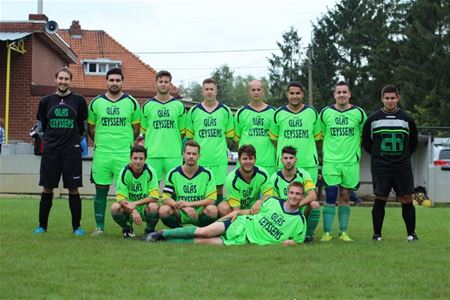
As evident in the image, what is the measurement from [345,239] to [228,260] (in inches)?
102

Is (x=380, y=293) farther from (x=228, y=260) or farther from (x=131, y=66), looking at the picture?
(x=131, y=66)

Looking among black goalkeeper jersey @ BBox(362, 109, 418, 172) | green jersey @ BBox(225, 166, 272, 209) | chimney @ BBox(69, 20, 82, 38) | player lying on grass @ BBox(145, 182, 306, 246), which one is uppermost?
chimney @ BBox(69, 20, 82, 38)

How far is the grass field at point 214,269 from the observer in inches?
226

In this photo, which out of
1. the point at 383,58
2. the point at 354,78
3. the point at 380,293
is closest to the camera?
the point at 380,293

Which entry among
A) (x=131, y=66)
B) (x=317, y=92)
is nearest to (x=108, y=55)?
(x=131, y=66)

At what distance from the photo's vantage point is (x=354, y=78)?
53.4 metres

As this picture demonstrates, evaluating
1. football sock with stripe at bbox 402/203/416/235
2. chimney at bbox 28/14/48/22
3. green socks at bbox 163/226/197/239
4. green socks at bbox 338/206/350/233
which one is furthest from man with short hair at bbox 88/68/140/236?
chimney at bbox 28/14/48/22

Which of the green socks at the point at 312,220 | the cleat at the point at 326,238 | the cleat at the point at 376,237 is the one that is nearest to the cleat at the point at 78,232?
the green socks at the point at 312,220

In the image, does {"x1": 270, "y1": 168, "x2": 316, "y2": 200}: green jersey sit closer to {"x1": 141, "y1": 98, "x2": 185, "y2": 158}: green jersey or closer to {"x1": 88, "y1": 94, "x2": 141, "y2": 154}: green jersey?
{"x1": 141, "y1": 98, "x2": 185, "y2": 158}: green jersey

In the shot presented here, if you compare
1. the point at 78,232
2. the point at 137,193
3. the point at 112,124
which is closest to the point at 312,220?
the point at 137,193

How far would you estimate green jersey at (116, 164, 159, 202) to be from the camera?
9.18 meters

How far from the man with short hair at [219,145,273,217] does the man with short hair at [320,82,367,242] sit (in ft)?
2.88

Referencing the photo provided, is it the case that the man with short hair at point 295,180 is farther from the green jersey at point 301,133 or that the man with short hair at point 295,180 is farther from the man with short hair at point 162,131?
the man with short hair at point 162,131

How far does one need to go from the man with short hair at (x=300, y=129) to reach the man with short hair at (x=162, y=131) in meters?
1.44
